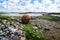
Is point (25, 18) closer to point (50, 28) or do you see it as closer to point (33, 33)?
point (33, 33)

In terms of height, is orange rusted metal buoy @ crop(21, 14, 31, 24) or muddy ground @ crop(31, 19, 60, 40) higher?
orange rusted metal buoy @ crop(21, 14, 31, 24)

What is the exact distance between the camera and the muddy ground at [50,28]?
4.72 feet

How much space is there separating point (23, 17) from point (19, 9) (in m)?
0.10

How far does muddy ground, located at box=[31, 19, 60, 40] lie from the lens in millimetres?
1438

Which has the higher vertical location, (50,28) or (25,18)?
(25,18)

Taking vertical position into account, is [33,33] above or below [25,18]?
below

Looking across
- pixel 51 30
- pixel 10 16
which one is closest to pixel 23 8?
pixel 10 16

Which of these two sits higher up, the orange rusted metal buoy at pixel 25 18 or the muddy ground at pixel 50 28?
the orange rusted metal buoy at pixel 25 18

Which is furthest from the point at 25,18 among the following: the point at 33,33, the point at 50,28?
the point at 50,28

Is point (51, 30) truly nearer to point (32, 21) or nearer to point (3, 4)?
point (32, 21)

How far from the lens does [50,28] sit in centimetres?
146

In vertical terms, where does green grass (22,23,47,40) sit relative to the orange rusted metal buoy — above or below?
below

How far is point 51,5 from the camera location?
148 centimetres

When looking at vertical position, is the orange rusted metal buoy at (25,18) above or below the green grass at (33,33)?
above
